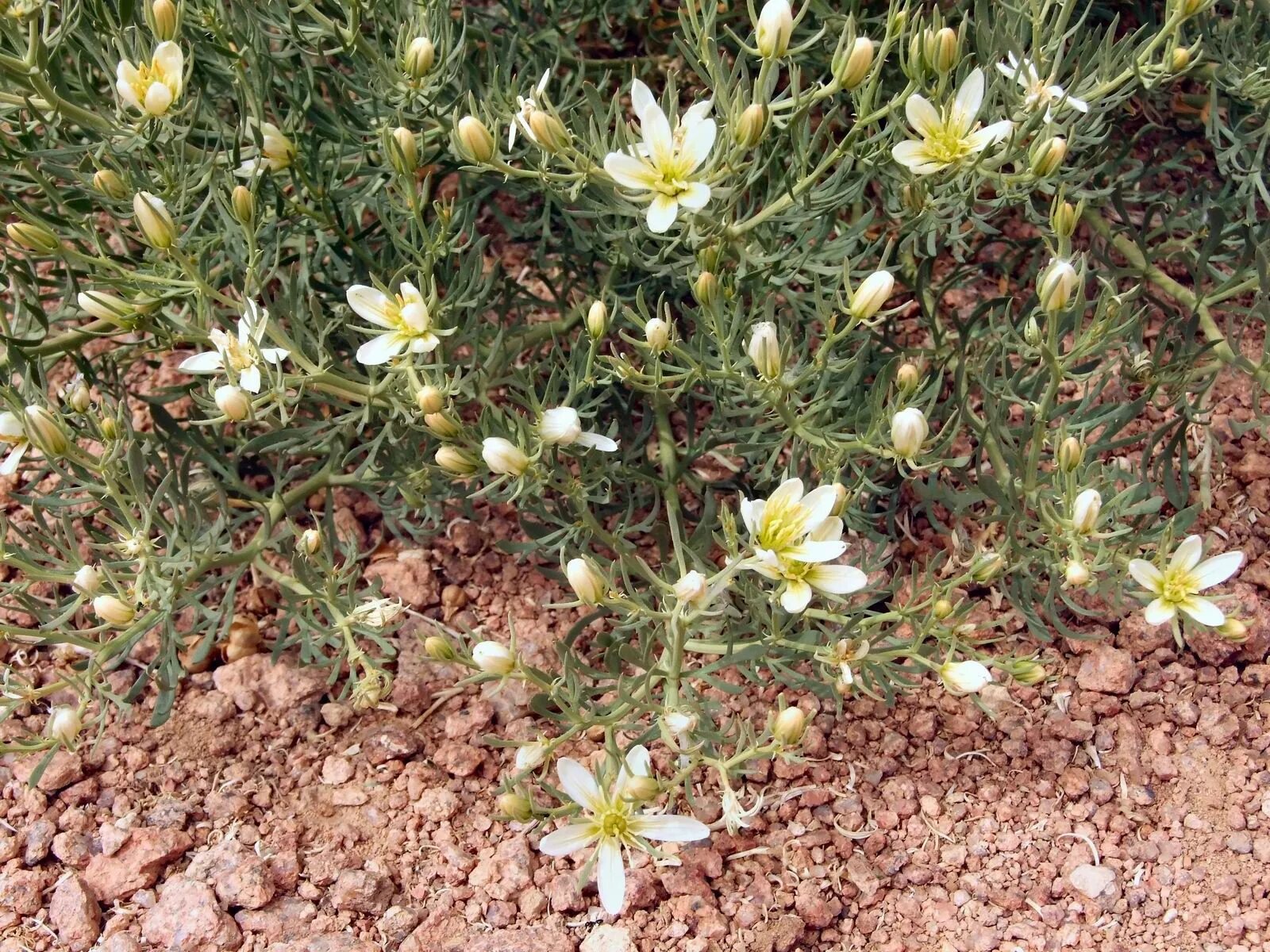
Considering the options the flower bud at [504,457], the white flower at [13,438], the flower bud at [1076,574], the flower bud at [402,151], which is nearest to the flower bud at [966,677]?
the flower bud at [1076,574]

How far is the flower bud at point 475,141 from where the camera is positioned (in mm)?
2418

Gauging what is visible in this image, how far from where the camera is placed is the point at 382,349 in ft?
8.29

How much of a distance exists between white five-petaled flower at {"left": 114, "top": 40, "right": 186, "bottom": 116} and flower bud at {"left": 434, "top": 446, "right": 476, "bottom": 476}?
3.03 feet

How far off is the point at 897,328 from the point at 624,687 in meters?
1.64

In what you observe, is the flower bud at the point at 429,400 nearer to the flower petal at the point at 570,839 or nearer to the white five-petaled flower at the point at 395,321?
the white five-petaled flower at the point at 395,321

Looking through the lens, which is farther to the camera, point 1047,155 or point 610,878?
point 1047,155

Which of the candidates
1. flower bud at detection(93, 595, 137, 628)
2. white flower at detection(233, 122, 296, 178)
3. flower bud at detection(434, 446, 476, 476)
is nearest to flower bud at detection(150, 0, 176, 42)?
white flower at detection(233, 122, 296, 178)

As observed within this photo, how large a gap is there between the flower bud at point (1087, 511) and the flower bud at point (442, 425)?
50.1 inches

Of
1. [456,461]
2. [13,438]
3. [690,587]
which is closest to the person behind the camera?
[690,587]

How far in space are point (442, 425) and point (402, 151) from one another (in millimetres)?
606

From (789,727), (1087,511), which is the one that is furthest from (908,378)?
(789,727)

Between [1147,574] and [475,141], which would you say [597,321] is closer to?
[475,141]

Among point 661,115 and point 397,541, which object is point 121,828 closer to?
point 397,541

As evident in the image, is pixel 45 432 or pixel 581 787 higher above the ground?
pixel 45 432
